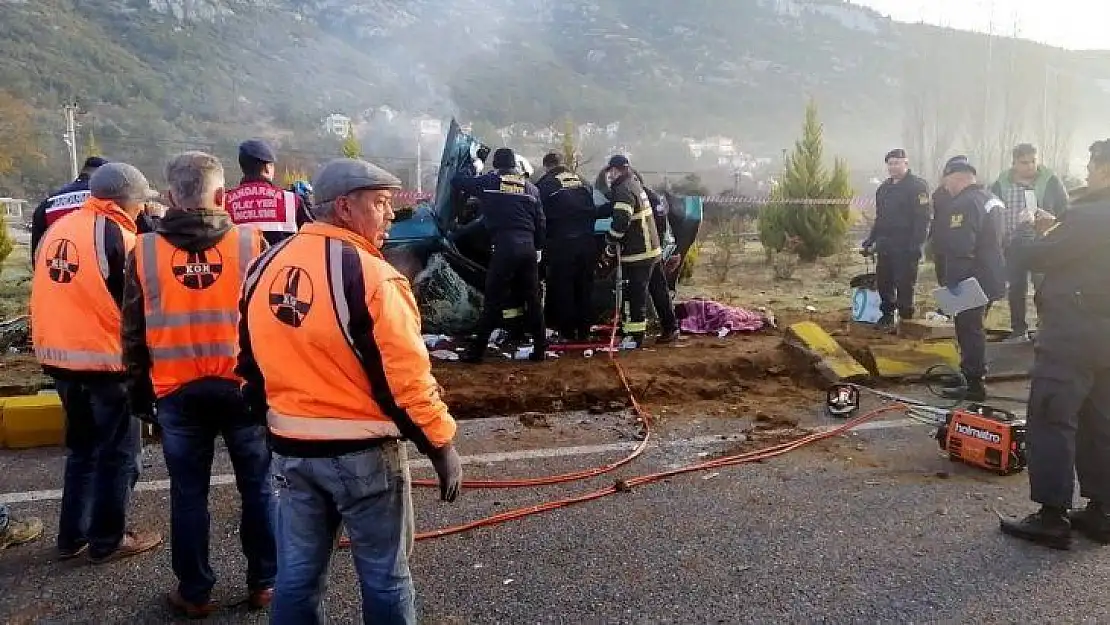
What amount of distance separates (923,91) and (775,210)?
1345 inches

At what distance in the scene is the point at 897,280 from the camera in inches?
334

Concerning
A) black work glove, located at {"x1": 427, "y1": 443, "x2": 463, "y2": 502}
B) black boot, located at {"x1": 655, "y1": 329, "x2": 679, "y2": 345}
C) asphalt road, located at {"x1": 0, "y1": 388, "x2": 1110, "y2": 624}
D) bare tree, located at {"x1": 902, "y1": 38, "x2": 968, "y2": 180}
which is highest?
bare tree, located at {"x1": 902, "y1": 38, "x2": 968, "y2": 180}

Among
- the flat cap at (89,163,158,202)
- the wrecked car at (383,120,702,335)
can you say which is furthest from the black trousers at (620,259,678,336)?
the flat cap at (89,163,158,202)

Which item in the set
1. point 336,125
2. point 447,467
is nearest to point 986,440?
point 447,467

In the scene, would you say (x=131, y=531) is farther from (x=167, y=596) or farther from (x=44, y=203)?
(x=44, y=203)

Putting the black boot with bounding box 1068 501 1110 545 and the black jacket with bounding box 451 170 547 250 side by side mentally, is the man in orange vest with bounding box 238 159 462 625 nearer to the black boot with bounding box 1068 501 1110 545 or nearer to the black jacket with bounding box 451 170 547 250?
the black boot with bounding box 1068 501 1110 545

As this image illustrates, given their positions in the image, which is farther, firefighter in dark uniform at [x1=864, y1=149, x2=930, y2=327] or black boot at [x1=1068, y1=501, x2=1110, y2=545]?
firefighter in dark uniform at [x1=864, y1=149, x2=930, y2=327]

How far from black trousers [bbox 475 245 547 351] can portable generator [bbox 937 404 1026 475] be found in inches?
138

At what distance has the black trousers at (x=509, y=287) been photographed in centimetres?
713

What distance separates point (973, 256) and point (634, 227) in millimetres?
2825

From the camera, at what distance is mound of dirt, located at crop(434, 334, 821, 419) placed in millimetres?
6000

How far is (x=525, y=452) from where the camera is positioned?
506cm

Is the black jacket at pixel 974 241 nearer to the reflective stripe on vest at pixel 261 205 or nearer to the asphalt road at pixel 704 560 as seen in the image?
the asphalt road at pixel 704 560

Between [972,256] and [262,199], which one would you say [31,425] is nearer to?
[262,199]
